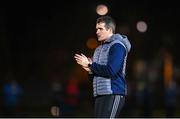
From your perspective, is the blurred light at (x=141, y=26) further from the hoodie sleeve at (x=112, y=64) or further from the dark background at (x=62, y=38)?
the hoodie sleeve at (x=112, y=64)

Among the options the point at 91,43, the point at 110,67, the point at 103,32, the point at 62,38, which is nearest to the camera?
the point at 110,67

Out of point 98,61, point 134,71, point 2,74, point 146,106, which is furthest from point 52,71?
point 98,61

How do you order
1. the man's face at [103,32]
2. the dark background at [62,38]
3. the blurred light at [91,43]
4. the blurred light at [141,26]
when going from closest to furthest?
1. the man's face at [103,32]
2. the dark background at [62,38]
3. the blurred light at [141,26]
4. the blurred light at [91,43]

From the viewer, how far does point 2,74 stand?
2830cm

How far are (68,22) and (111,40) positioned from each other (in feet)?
87.5

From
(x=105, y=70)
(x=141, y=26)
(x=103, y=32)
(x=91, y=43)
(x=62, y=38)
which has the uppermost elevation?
(x=103, y=32)

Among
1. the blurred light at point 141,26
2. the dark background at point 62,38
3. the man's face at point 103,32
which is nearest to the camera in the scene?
the man's face at point 103,32

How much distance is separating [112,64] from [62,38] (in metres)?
27.1

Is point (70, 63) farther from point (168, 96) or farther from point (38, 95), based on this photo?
point (168, 96)

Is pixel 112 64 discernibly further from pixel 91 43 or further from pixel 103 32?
pixel 91 43

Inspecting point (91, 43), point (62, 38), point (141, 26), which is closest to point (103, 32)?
point (141, 26)

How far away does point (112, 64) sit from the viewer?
6.79m

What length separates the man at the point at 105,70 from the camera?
6.87 metres

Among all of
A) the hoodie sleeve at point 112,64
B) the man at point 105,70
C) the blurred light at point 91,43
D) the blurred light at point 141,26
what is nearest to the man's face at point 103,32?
the man at point 105,70
